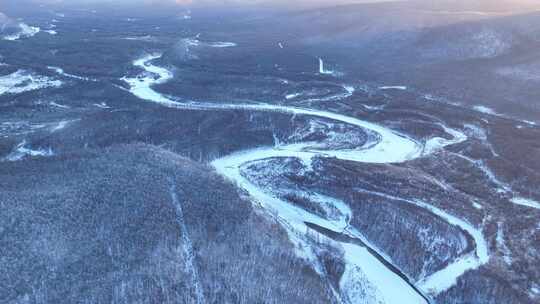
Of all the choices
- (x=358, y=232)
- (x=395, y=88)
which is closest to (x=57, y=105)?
(x=358, y=232)

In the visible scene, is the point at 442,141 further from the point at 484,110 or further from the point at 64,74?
the point at 64,74

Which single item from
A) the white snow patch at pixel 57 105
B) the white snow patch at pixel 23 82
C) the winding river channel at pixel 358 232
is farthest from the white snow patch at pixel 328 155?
the white snow patch at pixel 23 82

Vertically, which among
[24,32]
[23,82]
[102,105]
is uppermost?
[24,32]

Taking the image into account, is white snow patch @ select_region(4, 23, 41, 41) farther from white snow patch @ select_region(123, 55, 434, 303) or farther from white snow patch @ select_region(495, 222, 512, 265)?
white snow patch @ select_region(495, 222, 512, 265)

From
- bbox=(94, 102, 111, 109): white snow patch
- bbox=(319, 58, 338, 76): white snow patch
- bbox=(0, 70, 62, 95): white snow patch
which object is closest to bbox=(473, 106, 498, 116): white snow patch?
bbox=(319, 58, 338, 76): white snow patch

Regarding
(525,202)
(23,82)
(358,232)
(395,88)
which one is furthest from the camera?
(23,82)

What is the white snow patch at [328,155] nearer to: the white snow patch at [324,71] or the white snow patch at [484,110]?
the white snow patch at [484,110]

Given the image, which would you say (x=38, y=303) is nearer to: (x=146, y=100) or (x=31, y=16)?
(x=146, y=100)

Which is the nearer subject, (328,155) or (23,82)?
(328,155)

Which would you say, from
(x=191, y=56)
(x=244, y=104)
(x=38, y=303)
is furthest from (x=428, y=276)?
(x=191, y=56)
